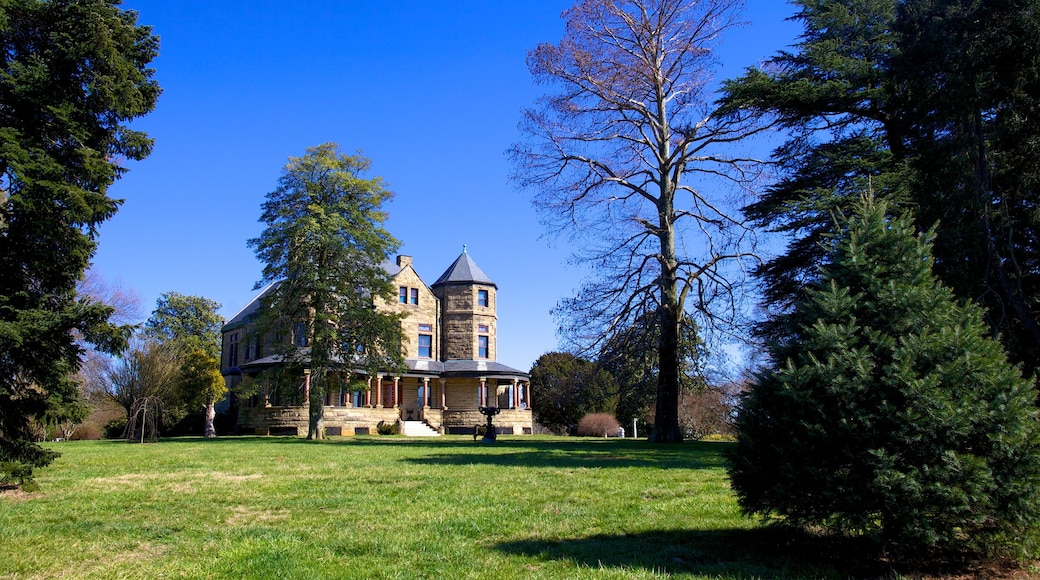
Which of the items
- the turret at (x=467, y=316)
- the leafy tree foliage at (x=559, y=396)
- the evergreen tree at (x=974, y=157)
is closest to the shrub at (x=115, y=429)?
the turret at (x=467, y=316)

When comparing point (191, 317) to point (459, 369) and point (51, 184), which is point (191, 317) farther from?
point (51, 184)

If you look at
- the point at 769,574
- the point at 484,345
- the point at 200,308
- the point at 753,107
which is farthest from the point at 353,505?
the point at 200,308

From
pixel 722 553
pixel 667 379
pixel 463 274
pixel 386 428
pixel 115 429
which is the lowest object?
pixel 386 428

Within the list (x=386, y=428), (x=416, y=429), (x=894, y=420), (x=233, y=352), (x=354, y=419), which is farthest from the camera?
(x=233, y=352)

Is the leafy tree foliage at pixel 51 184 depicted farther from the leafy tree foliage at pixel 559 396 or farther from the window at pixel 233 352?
the window at pixel 233 352

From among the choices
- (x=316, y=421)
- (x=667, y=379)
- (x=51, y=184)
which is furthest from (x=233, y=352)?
(x=51, y=184)

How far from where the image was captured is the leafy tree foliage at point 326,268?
3172 cm

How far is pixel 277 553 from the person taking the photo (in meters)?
5.91

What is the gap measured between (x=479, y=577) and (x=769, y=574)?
2.22m

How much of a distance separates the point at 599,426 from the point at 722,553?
4131cm

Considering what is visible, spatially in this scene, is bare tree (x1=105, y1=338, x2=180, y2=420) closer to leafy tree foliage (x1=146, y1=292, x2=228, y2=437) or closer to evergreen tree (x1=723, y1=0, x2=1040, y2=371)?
leafy tree foliage (x1=146, y1=292, x2=228, y2=437)

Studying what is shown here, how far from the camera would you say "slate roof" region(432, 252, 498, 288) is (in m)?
50.2

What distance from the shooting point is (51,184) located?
31.6 ft

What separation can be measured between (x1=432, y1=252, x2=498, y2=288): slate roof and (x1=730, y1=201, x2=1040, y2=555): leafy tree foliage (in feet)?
147
